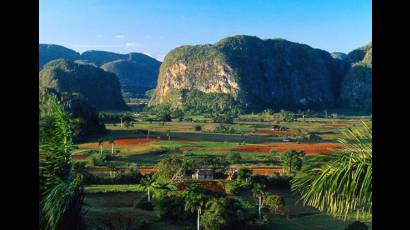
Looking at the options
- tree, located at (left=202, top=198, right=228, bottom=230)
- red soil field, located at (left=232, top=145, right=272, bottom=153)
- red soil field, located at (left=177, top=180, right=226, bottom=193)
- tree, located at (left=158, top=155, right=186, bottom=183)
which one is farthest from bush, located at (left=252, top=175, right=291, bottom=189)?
red soil field, located at (left=232, top=145, right=272, bottom=153)

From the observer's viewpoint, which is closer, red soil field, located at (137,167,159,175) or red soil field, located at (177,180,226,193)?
red soil field, located at (177,180,226,193)

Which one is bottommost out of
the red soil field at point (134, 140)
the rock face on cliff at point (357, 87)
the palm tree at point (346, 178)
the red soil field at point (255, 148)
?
the red soil field at point (255, 148)

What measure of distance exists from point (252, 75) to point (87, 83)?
6239 cm

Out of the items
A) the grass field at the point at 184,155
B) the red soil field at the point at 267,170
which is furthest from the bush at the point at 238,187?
the red soil field at the point at 267,170

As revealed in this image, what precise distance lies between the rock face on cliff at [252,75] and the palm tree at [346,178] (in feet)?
518

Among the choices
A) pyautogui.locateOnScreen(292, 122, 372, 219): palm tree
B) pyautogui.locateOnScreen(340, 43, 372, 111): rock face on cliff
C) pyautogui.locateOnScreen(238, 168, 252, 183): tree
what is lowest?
pyautogui.locateOnScreen(238, 168, 252, 183): tree

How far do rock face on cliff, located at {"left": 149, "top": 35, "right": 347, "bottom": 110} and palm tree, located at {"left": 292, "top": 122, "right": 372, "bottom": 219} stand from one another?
158 m

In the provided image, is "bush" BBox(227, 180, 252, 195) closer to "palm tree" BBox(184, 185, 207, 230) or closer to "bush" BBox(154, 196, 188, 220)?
"bush" BBox(154, 196, 188, 220)

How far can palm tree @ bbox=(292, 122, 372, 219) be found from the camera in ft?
10.3

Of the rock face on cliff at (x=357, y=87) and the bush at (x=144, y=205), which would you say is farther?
the rock face on cliff at (x=357, y=87)

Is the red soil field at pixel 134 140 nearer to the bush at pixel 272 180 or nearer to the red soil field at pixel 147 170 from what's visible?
the red soil field at pixel 147 170

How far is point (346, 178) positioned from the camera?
327 centimetres

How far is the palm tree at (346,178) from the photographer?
315 cm

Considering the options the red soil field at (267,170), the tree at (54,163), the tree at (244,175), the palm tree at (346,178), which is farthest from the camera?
the red soil field at (267,170)
